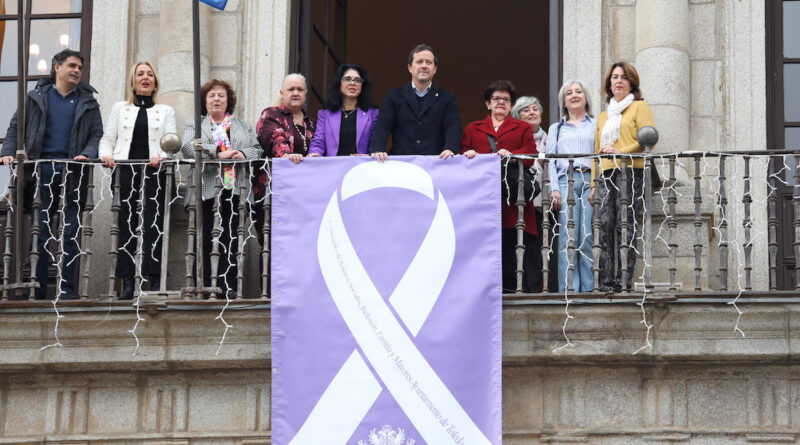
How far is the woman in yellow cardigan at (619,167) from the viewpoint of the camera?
1148cm

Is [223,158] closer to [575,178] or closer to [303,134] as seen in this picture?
[303,134]

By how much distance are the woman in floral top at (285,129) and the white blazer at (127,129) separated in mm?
666

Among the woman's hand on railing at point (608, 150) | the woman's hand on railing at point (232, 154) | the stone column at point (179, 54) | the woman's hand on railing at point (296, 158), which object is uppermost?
the stone column at point (179, 54)

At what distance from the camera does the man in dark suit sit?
38.2 feet

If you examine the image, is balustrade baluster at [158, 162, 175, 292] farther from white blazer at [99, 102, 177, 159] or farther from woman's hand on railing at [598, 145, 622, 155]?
woman's hand on railing at [598, 145, 622, 155]

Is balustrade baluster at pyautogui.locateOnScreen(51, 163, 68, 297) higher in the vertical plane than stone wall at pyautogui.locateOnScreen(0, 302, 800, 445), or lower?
higher

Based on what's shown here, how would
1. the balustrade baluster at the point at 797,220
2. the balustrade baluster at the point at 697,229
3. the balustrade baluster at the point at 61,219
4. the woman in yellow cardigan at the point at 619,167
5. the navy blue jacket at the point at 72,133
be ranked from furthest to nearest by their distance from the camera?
the navy blue jacket at the point at 72,133 → the balustrade baluster at the point at 61,219 → the woman in yellow cardigan at the point at 619,167 → the balustrade baluster at the point at 697,229 → the balustrade baluster at the point at 797,220

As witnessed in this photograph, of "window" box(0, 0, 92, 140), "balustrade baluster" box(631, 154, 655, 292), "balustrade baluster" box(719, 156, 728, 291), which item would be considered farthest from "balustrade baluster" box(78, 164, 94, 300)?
"balustrade baluster" box(719, 156, 728, 291)

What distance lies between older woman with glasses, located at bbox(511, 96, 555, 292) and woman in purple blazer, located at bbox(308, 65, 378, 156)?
3.35 feet

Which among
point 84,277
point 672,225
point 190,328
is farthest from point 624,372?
point 84,277

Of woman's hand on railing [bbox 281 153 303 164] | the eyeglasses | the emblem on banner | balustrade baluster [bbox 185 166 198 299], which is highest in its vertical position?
the eyeglasses

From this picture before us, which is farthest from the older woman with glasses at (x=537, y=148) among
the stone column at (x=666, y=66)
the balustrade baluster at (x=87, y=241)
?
the balustrade baluster at (x=87, y=241)

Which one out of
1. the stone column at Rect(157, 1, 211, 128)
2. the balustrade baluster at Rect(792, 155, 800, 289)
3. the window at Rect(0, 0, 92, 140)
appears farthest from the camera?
the window at Rect(0, 0, 92, 140)

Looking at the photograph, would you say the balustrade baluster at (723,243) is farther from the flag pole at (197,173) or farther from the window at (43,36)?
the window at (43,36)
